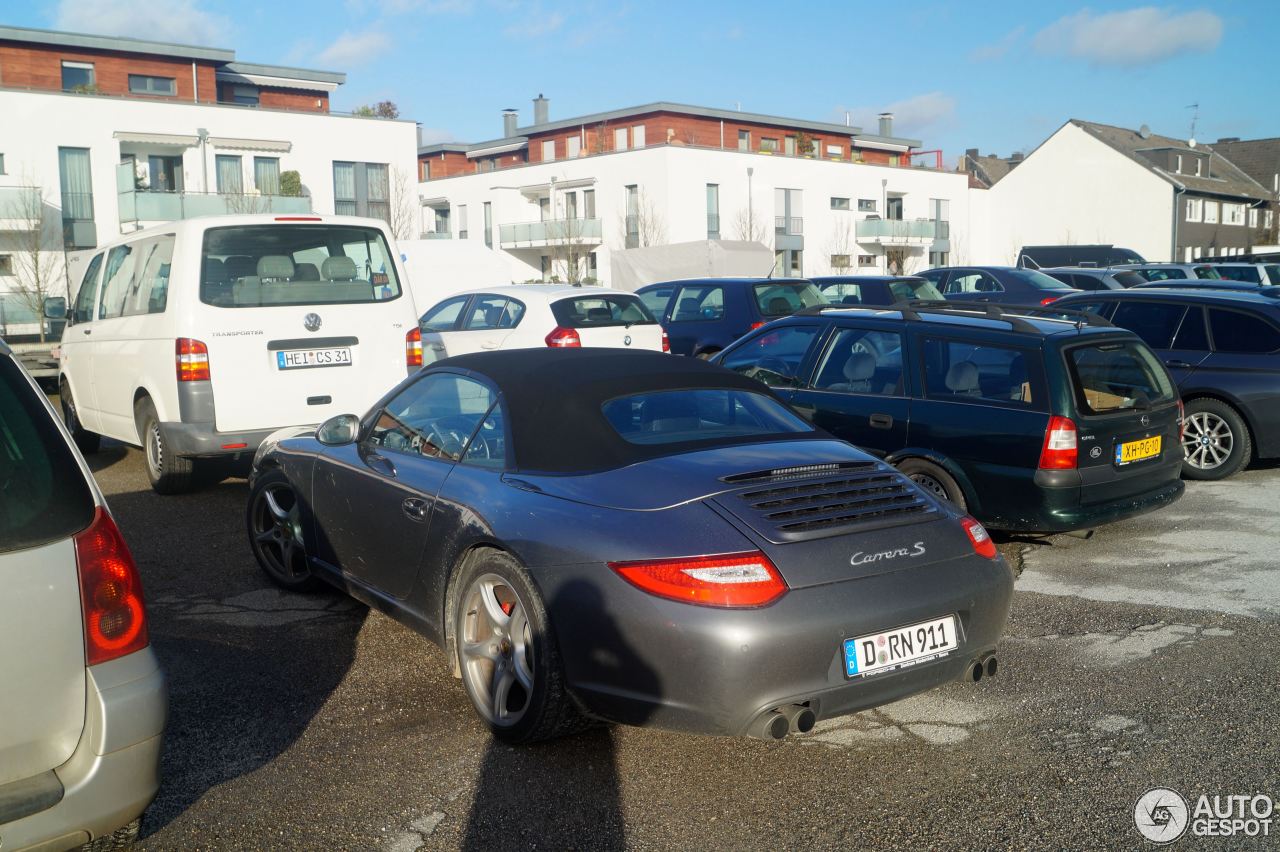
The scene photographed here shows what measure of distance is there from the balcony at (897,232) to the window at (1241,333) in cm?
4951

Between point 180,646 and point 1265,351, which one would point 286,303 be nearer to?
point 180,646

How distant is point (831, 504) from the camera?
13.5 feet

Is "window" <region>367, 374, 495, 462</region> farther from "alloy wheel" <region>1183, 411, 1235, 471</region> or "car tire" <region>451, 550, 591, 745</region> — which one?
"alloy wheel" <region>1183, 411, 1235, 471</region>

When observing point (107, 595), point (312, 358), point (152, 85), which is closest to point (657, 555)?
point (107, 595)

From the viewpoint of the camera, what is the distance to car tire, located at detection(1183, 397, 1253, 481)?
10102 millimetres

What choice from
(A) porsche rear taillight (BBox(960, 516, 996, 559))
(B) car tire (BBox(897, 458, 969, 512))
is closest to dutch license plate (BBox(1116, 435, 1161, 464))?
(B) car tire (BBox(897, 458, 969, 512))

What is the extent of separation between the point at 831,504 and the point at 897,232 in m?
58.0

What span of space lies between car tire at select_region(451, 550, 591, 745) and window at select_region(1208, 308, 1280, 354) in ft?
27.3

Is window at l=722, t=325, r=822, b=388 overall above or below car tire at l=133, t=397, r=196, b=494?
above

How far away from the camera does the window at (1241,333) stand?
33.1 feet

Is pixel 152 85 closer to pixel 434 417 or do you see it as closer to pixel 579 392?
pixel 434 417

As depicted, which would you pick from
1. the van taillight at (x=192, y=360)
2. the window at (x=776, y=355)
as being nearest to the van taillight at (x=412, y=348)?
the van taillight at (x=192, y=360)

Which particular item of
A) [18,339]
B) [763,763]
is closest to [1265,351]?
[763,763]

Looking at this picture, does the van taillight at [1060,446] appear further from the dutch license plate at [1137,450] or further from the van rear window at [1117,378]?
the dutch license plate at [1137,450]
